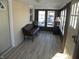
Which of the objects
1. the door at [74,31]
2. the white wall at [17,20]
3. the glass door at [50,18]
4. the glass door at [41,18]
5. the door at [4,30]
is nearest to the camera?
the door at [74,31]

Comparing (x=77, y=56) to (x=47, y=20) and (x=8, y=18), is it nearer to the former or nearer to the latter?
(x=8, y=18)

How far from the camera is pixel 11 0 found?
11.3 feet

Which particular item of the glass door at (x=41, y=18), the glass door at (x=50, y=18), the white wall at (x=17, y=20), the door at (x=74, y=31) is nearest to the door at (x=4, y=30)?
the white wall at (x=17, y=20)

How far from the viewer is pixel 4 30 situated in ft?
11.2

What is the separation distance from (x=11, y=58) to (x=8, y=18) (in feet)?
5.37

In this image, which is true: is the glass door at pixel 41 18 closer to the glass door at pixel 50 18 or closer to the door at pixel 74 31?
the glass door at pixel 50 18

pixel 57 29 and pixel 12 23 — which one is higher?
pixel 12 23

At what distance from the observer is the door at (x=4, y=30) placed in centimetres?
322

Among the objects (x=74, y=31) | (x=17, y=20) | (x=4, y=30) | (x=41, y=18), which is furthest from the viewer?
(x=41, y=18)

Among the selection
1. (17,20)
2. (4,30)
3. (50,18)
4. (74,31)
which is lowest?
(4,30)

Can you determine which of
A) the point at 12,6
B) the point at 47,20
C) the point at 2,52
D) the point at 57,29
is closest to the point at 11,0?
A: the point at 12,6

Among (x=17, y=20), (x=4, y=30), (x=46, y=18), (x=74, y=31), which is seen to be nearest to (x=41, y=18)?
(x=46, y=18)

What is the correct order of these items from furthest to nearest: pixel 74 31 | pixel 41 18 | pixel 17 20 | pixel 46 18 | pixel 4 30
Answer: pixel 41 18 < pixel 46 18 < pixel 17 20 < pixel 4 30 < pixel 74 31

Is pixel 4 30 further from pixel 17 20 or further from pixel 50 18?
pixel 50 18
